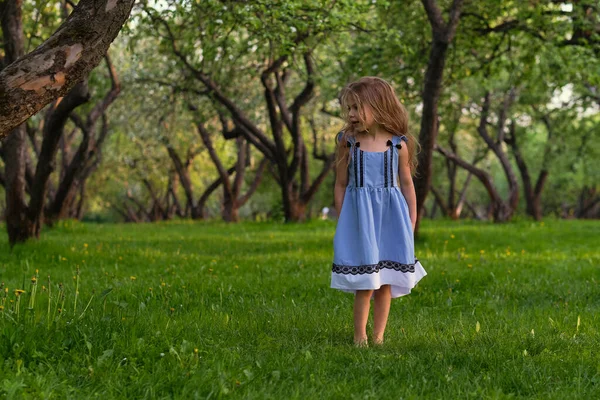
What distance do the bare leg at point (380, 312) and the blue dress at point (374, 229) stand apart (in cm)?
15

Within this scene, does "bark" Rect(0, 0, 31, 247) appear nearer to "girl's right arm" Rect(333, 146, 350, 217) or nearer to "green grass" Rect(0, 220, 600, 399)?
"green grass" Rect(0, 220, 600, 399)

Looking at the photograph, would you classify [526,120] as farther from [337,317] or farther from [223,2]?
[337,317]

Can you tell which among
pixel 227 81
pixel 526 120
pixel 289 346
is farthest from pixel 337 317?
pixel 526 120

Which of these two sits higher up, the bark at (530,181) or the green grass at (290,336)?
the bark at (530,181)

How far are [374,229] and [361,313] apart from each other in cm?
67

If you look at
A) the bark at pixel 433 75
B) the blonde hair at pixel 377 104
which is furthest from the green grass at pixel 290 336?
the bark at pixel 433 75

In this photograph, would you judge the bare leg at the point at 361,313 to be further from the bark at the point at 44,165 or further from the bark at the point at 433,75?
the bark at the point at 44,165

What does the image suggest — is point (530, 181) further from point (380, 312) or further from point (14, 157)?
point (380, 312)

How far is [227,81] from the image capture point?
68.5 ft

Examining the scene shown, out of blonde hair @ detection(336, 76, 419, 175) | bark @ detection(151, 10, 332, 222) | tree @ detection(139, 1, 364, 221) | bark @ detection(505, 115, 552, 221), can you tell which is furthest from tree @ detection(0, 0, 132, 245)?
bark @ detection(505, 115, 552, 221)

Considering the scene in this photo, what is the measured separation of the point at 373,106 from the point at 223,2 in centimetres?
581

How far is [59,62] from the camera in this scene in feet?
15.6

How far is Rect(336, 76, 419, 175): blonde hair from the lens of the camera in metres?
5.44

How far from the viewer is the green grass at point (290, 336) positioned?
13.7 feet
